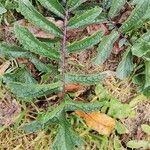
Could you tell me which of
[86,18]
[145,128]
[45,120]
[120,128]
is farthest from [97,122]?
[86,18]

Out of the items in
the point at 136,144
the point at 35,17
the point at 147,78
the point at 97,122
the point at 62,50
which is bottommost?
the point at 136,144

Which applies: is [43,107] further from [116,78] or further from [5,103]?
[116,78]

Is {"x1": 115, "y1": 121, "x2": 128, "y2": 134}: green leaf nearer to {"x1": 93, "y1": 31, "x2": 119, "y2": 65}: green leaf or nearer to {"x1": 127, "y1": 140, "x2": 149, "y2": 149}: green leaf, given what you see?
{"x1": 127, "y1": 140, "x2": 149, "y2": 149}: green leaf

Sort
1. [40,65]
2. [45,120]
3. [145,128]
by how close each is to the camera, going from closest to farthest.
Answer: [45,120]
[40,65]
[145,128]

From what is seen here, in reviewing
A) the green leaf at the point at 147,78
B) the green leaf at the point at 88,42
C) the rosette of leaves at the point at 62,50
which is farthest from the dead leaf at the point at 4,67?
the green leaf at the point at 147,78

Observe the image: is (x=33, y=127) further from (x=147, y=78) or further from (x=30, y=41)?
(x=147, y=78)

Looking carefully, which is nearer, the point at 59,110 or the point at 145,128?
the point at 59,110
